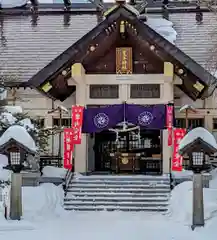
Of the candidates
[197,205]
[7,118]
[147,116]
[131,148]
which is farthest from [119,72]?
[197,205]

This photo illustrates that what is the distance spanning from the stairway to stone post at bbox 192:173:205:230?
240cm

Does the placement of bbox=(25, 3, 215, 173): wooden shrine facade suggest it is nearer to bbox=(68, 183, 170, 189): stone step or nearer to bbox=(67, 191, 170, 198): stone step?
bbox=(68, 183, 170, 189): stone step

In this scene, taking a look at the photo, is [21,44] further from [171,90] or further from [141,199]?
[141,199]

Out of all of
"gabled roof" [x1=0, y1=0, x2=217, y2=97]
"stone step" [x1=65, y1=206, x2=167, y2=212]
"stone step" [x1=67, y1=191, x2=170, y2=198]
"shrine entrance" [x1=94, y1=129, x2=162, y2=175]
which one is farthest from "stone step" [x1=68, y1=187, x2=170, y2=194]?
"gabled roof" [x1=0, y1=0, x2=217, y2=97]

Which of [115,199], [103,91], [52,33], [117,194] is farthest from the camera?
[52,33]

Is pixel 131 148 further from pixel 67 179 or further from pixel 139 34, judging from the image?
pixel 139 34

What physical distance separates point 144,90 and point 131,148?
2612 millimetres

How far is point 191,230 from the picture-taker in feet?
41.2

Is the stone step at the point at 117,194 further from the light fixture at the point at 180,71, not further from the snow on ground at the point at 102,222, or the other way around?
the light fixture at the point at 180,71

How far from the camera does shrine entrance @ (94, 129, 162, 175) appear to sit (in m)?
19.3

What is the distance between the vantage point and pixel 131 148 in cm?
1959

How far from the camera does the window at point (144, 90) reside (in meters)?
18.3

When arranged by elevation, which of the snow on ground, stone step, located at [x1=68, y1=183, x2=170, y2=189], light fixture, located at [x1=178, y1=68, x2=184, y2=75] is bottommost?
the snow on ground

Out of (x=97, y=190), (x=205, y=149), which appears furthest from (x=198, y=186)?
(x=97, y=190)
